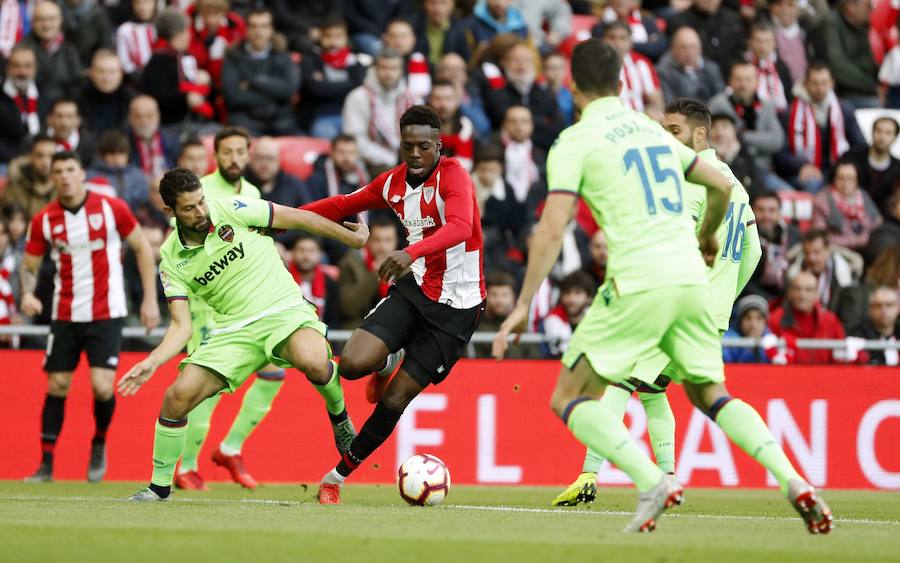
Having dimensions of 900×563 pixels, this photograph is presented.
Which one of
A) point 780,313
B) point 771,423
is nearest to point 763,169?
point 780,313

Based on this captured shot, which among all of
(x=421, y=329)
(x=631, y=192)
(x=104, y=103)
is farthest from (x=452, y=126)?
(x=631, y=192)

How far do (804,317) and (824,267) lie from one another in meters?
1.11

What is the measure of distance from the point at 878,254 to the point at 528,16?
19.7 ft

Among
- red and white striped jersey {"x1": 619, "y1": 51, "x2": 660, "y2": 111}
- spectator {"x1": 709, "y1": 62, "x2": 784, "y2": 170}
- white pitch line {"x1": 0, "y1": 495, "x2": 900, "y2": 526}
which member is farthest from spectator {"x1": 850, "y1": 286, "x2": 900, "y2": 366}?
white pitch line {"x1": 0, "y1": 495, "x2": 900, "y2": 526}

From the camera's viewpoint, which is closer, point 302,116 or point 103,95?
point 103,95

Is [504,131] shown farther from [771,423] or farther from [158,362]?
[158,362]

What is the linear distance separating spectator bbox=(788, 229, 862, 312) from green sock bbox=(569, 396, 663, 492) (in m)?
8.39

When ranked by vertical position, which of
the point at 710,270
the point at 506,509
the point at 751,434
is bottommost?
the point at 506,509

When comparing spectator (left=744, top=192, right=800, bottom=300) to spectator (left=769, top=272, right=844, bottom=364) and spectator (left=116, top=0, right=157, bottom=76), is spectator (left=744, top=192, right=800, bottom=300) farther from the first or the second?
spectator (left=116, top=0, right=157, bottom=76)

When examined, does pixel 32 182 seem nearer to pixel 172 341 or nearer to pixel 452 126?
pixel 452 126

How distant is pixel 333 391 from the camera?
9883 mm

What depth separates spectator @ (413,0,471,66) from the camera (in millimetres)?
18281

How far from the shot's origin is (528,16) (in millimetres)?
19609

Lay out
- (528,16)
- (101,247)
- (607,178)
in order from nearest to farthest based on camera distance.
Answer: (607,178) → (101,247) → (528,16)
